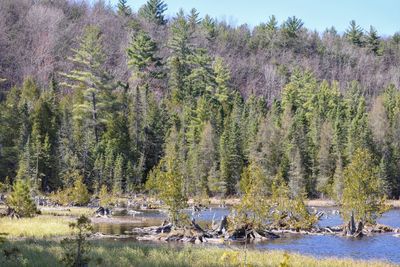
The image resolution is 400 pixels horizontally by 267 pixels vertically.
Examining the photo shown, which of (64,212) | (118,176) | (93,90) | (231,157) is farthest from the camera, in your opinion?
(93,90)

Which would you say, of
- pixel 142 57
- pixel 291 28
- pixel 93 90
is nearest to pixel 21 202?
pixel 93 90

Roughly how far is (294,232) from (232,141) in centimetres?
5420

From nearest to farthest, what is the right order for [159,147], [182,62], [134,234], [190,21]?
[134,234]
[159,147]
[182,62]
[190,21]

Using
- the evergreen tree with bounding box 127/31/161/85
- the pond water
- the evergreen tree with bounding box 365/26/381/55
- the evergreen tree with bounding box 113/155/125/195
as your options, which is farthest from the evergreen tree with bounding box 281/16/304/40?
the pond water

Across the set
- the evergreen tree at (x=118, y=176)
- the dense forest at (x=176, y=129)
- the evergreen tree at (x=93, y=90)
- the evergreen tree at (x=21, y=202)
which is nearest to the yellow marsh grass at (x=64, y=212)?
the evergreen tree at (x=21, y=202)

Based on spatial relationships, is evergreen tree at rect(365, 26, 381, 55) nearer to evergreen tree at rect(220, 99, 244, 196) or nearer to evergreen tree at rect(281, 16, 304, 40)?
evergreen tree at rect(281, 16, 304, 40)

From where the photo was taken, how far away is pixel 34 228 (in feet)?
135

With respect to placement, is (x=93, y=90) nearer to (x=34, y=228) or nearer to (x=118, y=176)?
(x=118, y=176)

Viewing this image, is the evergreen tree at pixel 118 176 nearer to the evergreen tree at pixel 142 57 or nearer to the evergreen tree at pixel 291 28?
the evergreen tree at pixel 142 57

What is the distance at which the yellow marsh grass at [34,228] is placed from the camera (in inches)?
1507

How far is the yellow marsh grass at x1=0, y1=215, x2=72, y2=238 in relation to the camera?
1507 inches

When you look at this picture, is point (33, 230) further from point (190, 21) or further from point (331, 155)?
point (190, 21)

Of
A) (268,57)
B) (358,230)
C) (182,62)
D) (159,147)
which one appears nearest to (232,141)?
(159,147)

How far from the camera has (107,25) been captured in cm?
19375
